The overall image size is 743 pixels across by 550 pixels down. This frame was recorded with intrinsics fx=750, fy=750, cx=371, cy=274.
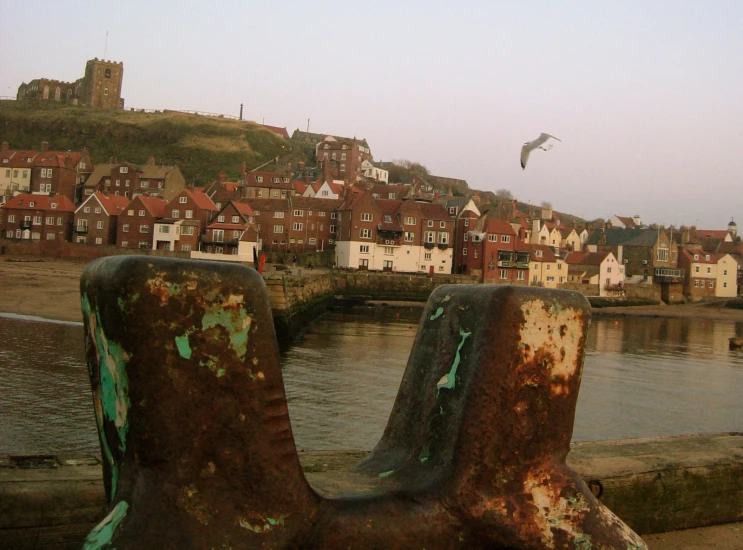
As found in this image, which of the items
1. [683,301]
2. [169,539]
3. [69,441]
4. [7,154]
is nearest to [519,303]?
[169,539]

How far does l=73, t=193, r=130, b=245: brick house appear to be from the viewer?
77.9 meters

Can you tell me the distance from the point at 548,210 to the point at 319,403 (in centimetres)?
11368

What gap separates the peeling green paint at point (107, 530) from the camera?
212cm

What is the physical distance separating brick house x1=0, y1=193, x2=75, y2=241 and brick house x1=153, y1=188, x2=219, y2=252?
10879mm

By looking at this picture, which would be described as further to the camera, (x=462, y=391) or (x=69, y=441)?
(x=69, y=441)

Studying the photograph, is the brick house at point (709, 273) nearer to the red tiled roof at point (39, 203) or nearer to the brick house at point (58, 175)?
the red tiled roof at point (39, 203)

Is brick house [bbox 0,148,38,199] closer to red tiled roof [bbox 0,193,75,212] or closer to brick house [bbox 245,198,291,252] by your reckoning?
red tiled roof [bbox 0,193,75,212]

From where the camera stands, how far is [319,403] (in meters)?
15.5

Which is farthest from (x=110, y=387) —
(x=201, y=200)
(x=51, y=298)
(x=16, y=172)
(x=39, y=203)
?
(x=16, y=172)

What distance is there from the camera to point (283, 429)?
2.39m

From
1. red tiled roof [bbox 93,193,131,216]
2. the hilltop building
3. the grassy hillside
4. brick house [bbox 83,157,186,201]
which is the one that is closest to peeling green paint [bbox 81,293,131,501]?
red tiled roof [bbox 93,193,131,216]

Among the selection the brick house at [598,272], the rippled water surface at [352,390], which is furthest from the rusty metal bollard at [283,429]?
the brick house at [598,272]

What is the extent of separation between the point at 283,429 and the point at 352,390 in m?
15.7

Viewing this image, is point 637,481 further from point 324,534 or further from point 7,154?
point 7,154
